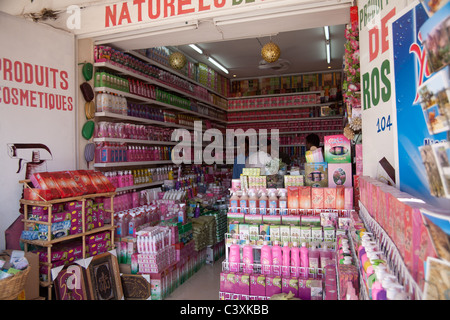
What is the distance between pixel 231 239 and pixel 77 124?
2396 mm

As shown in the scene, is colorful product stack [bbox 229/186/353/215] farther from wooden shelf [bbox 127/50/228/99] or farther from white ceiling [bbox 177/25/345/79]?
white ceiling [bbox 177/25/345/79]

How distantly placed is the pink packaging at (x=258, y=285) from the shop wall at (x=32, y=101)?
2433mm

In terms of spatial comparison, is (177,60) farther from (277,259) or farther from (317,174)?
(277,259)

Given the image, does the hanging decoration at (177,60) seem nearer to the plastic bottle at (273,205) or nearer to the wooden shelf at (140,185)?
the wooden shelf at (140,185)

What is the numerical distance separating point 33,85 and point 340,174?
334cm

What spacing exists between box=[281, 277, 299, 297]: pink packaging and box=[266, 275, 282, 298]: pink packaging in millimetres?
33

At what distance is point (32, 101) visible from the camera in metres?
3.50

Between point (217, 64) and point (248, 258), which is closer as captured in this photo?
point (248, 258)

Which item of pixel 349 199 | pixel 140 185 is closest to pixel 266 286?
pixel 349 199

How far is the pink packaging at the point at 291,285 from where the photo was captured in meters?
2.64

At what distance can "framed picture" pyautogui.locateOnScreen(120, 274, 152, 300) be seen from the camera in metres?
3.68

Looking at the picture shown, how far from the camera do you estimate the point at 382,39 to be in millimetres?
2400

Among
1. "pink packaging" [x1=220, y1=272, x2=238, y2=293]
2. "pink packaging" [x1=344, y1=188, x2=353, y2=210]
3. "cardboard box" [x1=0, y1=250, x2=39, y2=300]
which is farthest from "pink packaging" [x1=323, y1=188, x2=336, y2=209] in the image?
"cardboard box" [x1=0, y1=250, x2=39, y2=300]

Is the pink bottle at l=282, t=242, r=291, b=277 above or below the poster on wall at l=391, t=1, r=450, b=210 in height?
below
